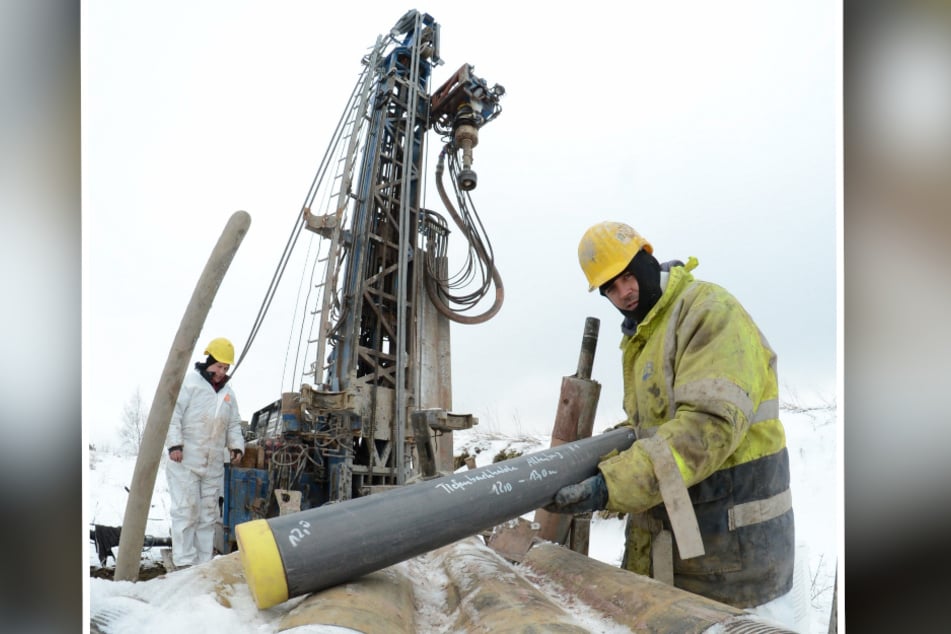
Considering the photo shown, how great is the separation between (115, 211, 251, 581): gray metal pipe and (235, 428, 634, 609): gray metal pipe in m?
1.01

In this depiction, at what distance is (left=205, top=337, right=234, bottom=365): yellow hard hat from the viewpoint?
499cm

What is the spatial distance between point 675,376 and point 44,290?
2.05 metres

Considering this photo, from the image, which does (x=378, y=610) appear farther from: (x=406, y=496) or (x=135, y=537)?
(x=135, y=537)

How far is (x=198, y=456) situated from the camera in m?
4.85

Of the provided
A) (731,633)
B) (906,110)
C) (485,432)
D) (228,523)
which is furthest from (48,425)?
(485,432)

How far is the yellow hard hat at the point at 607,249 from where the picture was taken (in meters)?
2.40

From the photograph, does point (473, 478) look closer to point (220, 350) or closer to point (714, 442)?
point (714, 442)

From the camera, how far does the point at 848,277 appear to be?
6.39ft

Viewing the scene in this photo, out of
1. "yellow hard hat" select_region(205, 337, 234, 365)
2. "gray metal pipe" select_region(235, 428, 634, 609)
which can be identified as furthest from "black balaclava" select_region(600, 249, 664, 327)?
"yellow hard hat" select_region(205, 337, 234, 365)

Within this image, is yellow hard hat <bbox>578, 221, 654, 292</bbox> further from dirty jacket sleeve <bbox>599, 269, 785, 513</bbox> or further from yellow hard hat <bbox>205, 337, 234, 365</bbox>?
yellow hard hat <bbox>205, 337, 234, 365</bbox>

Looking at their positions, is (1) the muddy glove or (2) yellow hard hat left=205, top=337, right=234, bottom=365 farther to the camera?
(2) yellow hard hat left=205, top=337, right=234, bottom=365

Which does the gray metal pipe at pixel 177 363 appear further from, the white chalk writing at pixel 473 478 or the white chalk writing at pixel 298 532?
the white chalk writing at pixel 473 478

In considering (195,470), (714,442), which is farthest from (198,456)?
(714,442)

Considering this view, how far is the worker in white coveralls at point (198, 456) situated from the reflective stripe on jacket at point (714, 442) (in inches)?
145
